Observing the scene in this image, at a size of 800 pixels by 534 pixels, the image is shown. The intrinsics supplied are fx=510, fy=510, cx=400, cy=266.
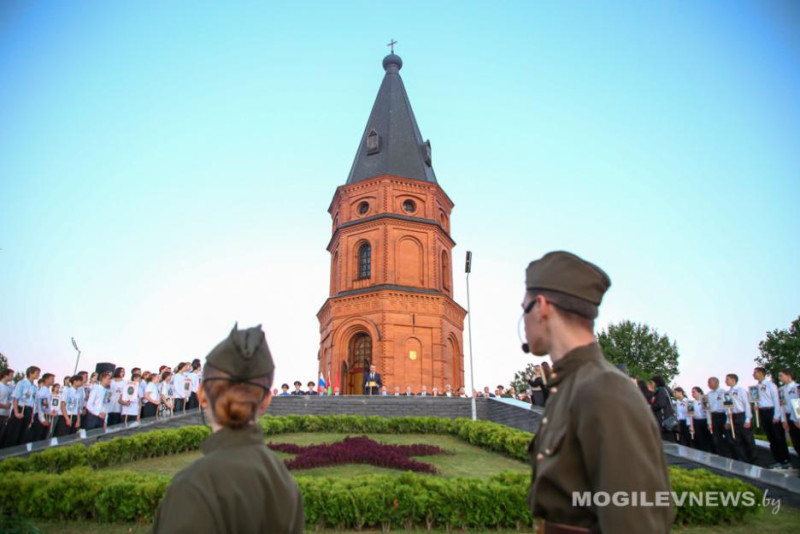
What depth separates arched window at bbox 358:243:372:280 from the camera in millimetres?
32250

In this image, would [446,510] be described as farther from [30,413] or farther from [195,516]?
[30,413]

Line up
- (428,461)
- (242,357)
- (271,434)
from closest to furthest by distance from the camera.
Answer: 1. (242,357)
2. (428,461)
3. (271,434)

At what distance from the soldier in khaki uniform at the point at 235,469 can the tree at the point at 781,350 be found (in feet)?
180

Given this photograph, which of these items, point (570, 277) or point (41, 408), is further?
point (41, 408)

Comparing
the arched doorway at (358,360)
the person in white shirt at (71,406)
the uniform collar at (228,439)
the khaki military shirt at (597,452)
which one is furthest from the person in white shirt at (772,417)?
the arched doorway at (358,360)

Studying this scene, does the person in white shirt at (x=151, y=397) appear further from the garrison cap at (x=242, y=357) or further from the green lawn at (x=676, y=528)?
the garrison cap at (x=242, y=357)

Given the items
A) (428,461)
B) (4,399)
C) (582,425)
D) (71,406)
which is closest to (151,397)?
(71,406)

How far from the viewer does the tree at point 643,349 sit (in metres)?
50.3

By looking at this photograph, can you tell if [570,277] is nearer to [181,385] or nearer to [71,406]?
[71,406]

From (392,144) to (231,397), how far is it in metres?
34.6

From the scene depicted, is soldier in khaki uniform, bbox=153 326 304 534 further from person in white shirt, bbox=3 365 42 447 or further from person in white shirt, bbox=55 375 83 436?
person in white shirt, bbox=55 375 83 436

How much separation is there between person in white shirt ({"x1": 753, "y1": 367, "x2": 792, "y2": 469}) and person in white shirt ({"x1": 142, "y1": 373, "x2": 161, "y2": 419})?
16682 millimetres

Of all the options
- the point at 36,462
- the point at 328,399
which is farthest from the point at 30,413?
the point at 328,399

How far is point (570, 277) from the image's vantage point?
247cm
